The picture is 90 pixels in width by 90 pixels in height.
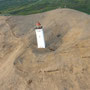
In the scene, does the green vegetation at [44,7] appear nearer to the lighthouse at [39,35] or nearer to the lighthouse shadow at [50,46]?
the lighthouse shadow at [50,46]

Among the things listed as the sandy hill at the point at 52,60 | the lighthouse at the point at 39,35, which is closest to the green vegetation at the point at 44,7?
the sandy hill at the point at 52,60

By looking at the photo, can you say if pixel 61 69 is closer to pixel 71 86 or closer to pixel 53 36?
pixel 71 86

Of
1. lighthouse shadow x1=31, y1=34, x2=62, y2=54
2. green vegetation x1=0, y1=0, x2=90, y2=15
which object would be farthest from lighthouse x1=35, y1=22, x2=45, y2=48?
green vegetation x1=0, y1=0, x2=90, y2=15

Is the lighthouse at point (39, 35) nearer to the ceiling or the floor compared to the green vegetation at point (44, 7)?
nearer to the ceiling

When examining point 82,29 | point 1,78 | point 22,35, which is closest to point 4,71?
point 1,78

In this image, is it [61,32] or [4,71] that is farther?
[61,32]

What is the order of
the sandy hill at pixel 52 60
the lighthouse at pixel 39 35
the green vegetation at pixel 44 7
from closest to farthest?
1. the sandy hill at pixel 52 60
2. the lighthouse at pixel 39 35
3. the green vegetation at pixel 44 7

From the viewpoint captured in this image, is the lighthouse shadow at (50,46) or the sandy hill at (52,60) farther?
the lighthouse shadow at (50,46)

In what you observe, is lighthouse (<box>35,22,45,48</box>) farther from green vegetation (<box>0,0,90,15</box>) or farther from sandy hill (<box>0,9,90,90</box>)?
green vegetation (<box>0,0,90,15</box>)

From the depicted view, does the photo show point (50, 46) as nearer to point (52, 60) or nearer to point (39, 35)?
point (39, 35)
